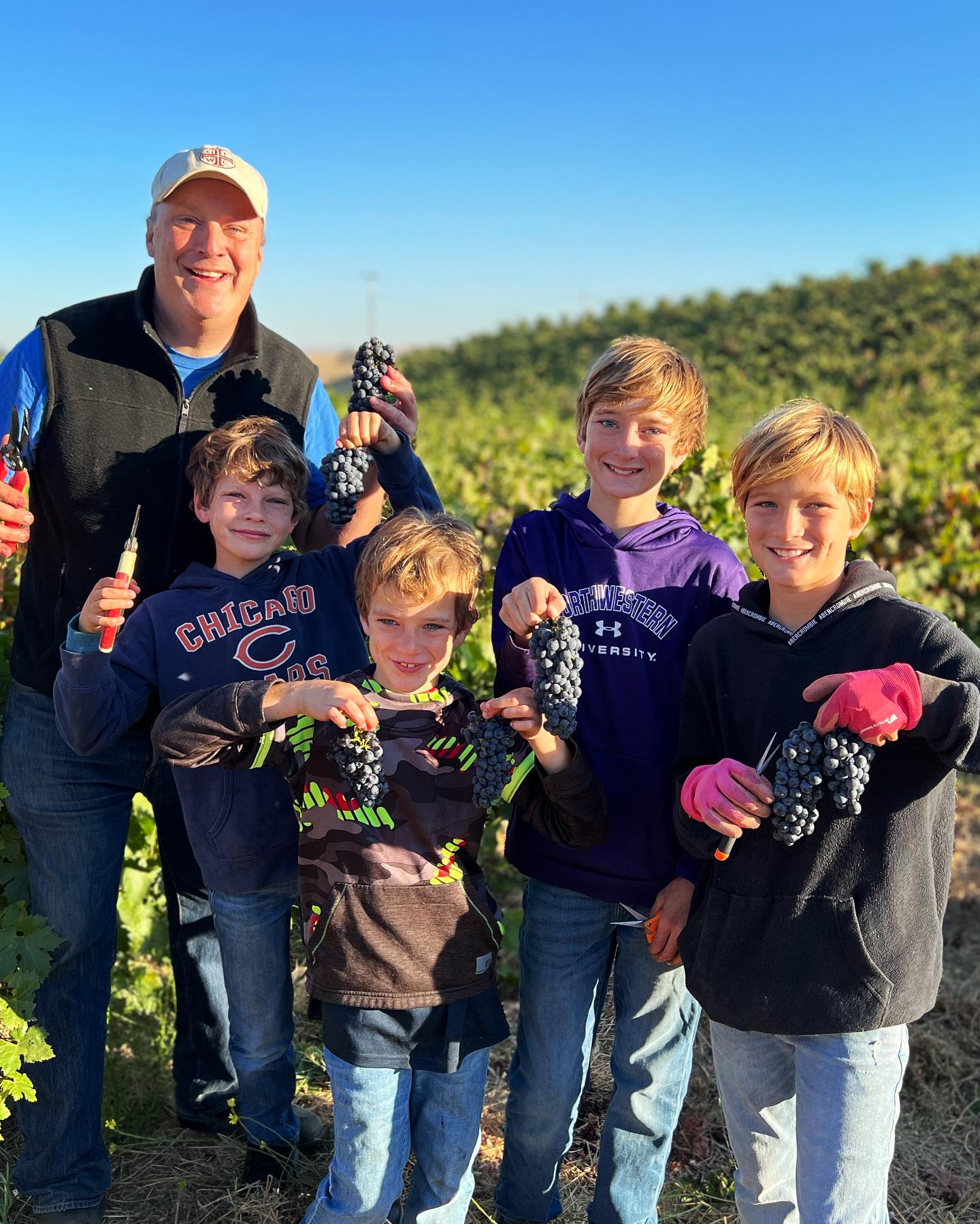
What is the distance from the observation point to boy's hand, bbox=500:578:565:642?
2162 millimetres

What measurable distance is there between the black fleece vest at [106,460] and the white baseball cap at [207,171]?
0.27 metres

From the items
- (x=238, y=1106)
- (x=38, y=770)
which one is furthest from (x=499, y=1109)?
(x=38, y=770)

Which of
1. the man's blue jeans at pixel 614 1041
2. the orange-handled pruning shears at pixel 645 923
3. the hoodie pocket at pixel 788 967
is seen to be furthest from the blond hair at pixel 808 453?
the man's blue jeans at pixel 614 1041

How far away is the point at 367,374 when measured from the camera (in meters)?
2.66

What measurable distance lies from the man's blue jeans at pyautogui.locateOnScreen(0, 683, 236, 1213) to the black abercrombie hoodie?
1458mm

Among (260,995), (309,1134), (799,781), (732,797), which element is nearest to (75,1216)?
(309,1134)

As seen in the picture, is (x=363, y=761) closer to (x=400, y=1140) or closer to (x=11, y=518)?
(x=400, y=1140)

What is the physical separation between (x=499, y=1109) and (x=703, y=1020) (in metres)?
1.04

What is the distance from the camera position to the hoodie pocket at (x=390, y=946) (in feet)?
7.51

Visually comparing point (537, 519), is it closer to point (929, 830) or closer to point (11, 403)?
point (929, 830)

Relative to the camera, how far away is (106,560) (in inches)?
109

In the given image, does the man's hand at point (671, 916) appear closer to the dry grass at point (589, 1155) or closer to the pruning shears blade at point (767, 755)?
the pruning shears blade at point (767, 755)

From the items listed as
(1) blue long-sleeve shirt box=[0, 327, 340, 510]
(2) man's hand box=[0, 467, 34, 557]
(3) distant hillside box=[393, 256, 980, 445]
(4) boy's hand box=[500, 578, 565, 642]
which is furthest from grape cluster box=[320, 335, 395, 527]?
(3) distant hillside box=[393, 256, 980, 445]

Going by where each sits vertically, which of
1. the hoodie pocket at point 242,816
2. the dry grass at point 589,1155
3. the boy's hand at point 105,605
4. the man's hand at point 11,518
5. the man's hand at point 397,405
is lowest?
the dry grass at point 589,1155
